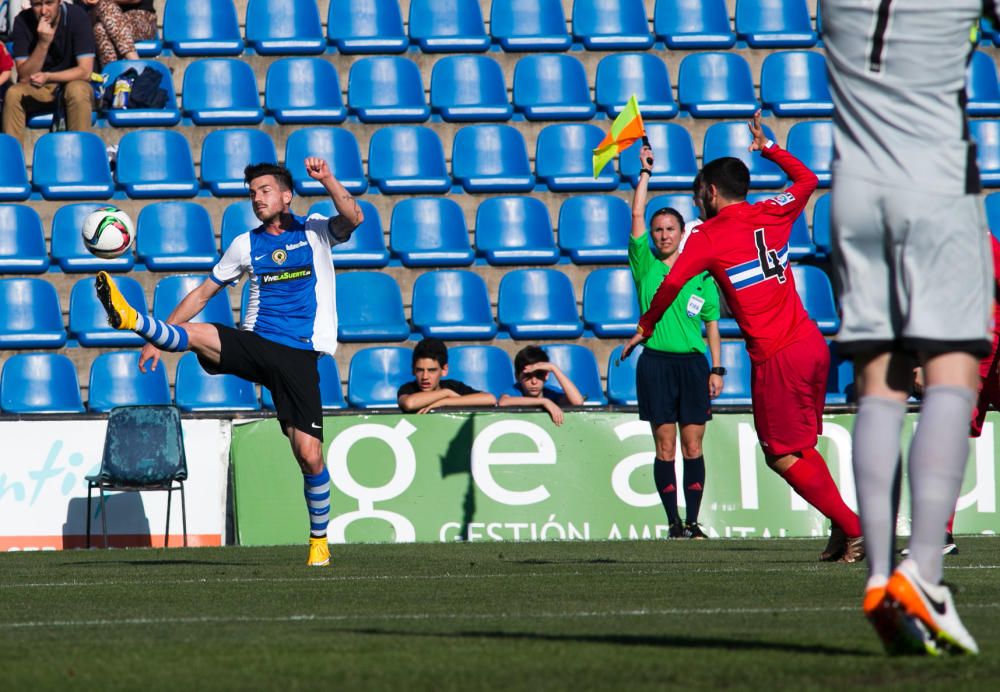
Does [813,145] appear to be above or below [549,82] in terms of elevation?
below

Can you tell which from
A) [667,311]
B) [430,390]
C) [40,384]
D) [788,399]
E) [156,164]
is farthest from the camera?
[156,164]

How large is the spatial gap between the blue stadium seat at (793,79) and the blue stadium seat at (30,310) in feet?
22.8

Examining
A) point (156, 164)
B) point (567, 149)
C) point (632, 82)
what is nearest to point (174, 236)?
point (156, 164)

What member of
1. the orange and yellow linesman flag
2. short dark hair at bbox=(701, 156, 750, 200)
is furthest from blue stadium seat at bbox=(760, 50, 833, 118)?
short dark hair at bbox=(701, 156, 750, 200)

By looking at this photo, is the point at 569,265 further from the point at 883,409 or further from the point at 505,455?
the point at 883,409

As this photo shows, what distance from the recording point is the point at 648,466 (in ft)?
38.8

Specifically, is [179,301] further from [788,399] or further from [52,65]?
[788,399]

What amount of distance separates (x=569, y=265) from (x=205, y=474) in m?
3.92

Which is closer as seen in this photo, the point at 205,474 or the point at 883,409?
the point at 883,409

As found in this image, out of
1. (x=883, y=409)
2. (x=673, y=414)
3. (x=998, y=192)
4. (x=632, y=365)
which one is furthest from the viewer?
(x=998, y=192)

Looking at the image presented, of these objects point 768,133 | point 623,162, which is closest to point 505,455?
point 623,162

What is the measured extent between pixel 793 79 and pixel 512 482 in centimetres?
585

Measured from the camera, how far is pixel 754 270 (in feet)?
26.5

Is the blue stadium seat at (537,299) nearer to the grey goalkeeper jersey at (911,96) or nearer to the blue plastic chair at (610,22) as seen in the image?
the blue plastic chair at (610,22)
